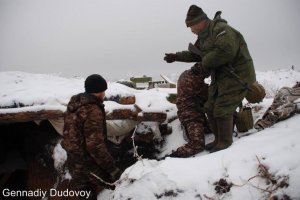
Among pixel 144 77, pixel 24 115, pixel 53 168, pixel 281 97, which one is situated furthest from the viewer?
pixel 144 77

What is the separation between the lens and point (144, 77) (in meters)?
10.8

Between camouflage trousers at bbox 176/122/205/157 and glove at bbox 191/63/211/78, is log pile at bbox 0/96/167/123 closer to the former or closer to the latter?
camouflage trousers at bbox 176/122/205/157

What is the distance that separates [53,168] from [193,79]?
2652 mm

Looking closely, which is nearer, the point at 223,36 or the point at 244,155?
the point at 244,155

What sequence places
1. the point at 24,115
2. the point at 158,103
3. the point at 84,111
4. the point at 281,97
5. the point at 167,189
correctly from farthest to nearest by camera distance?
the point at 158,103, the point at 24,115, the point at 281,97, the point at 84,111, the point at 167,189

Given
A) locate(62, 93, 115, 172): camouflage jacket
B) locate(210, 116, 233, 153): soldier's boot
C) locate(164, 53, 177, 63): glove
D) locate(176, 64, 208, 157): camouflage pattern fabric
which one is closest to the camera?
locate(62, 93, 115, 172): camouflage jacket

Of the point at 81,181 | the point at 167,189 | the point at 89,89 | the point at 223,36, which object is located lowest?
the point at 81,181

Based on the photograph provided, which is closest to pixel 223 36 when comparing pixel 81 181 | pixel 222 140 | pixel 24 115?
pixel 222 140

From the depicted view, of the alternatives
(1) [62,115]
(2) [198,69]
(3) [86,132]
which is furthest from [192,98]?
(1) [62,115]

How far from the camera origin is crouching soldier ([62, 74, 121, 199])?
3.11 meters

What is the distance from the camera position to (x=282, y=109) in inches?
137

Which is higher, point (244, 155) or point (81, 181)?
point (244, 155)

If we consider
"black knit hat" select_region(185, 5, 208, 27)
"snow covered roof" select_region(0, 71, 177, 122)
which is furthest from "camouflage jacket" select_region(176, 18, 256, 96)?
"snow covered roof" select_region(0, 71, 177, 122)

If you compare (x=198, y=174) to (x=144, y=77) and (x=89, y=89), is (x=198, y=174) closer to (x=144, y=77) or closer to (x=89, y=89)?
(x=89, y=89)
